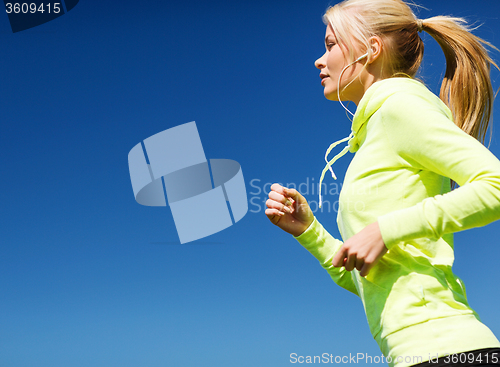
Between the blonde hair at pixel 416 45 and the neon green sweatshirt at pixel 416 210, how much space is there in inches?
16.7

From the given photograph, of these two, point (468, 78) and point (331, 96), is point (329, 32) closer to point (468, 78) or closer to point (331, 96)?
point (331, 96)

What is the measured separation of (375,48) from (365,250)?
4.01 ft

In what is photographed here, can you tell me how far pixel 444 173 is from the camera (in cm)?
183

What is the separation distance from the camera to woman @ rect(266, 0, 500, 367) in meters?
1.73

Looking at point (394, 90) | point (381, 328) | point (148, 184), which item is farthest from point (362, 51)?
point (148, 184)

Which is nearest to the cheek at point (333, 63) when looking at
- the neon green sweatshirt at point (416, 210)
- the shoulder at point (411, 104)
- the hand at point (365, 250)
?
the neon green sweatshirt at point (416, 210)

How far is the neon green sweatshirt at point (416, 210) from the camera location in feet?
5.64

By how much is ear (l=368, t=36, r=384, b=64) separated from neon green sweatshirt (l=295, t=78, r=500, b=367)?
283mm

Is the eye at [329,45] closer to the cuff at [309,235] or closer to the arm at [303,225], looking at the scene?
the arm at [303,225]

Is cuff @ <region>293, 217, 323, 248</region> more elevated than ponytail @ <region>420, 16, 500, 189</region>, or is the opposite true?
ponytail @ <region>420, 16, 500, 189</region>

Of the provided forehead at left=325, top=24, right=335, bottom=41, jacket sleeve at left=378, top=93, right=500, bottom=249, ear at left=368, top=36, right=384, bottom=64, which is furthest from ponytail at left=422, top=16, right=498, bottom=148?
jacket sleeve at left=378, top=93, right=500, bottom=249

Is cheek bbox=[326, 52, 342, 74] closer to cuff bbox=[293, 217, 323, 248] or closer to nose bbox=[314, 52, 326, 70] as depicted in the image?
nose bbox=[314, 52, 326, 70]

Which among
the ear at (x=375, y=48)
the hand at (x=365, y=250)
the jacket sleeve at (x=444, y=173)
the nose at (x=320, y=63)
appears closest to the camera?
the jacket sleeve at (x=444, y=173)

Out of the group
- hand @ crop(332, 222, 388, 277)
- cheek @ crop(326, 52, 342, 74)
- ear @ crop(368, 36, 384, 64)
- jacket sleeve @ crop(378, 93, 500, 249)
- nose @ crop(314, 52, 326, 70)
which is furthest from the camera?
nose @ crop(314, 52, 326, 70)
